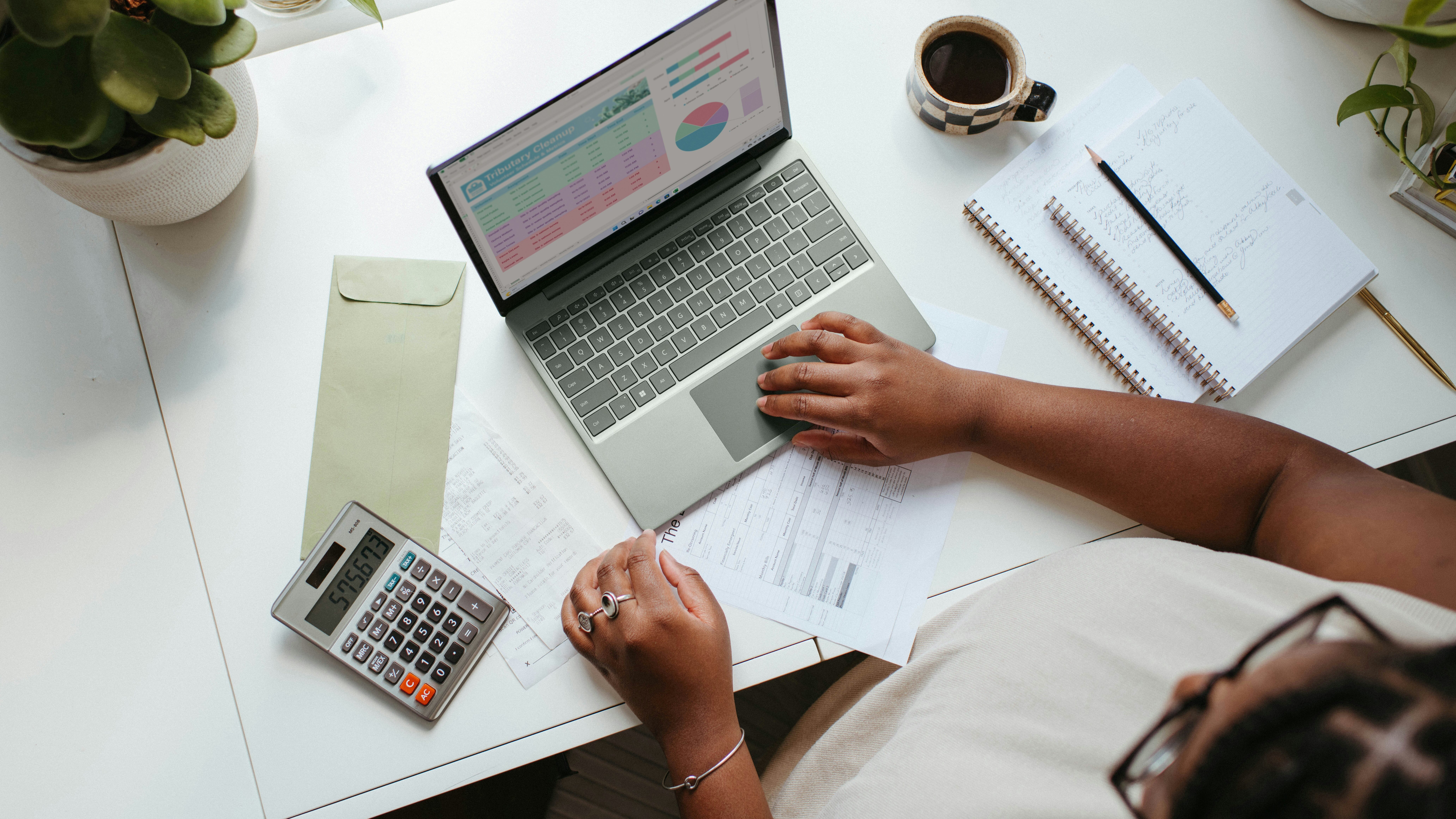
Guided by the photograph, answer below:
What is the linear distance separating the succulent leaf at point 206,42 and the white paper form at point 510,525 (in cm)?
36

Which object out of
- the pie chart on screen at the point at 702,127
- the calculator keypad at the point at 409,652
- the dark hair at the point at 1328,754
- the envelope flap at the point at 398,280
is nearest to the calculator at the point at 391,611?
the calculator keypad at the point at 409,652

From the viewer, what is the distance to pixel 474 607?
692 mm

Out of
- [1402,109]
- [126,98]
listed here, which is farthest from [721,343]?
[1402,109]

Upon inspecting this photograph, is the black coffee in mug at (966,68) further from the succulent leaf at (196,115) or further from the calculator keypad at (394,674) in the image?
the calculator keypad at (394,674)

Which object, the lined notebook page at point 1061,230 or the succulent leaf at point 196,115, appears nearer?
the succulent leaf at point 196,115

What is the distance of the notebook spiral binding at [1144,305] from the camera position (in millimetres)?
762

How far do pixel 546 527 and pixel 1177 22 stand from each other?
0.93 m

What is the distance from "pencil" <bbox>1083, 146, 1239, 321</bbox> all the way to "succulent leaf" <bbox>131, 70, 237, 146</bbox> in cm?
84

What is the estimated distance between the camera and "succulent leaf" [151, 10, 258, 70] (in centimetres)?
57

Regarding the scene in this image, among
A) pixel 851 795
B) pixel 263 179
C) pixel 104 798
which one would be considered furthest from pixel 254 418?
pixel 851 795

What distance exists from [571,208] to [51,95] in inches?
14.8

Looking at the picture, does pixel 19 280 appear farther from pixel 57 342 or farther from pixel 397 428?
pixel 397 428

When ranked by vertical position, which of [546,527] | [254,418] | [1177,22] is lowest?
[546,527]

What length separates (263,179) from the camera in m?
0.77
